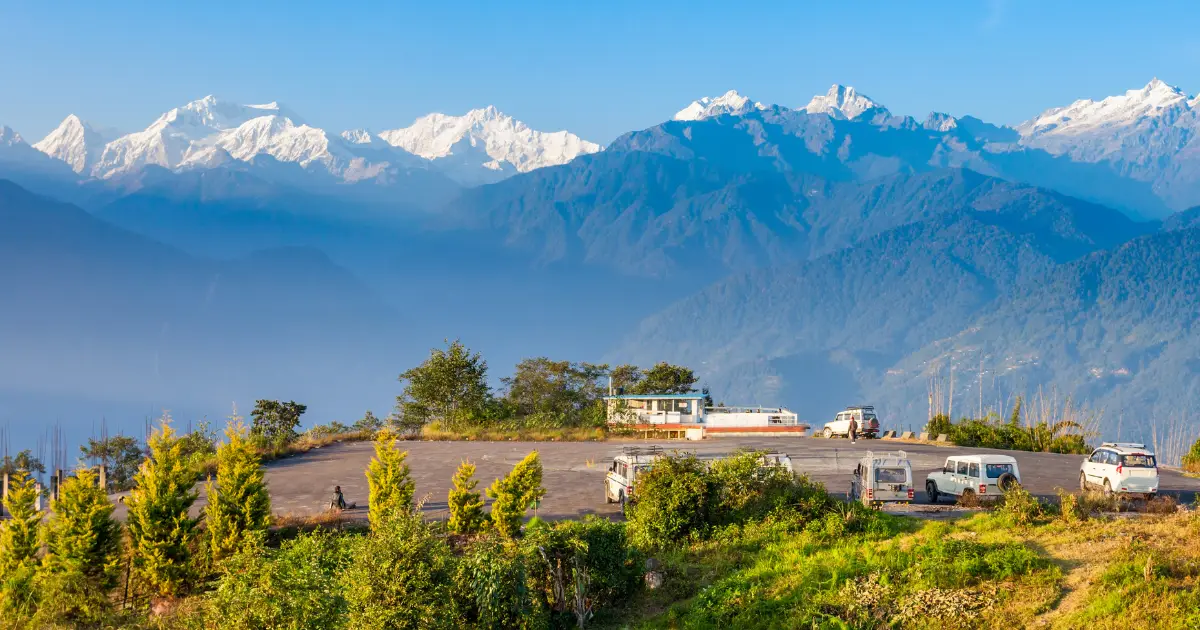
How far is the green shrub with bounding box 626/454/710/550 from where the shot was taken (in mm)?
26031

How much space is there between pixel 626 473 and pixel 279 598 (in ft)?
48.3

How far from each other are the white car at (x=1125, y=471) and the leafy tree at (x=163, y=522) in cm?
2608

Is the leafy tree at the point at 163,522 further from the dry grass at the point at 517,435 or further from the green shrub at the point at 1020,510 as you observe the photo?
the dry grass at the point at 517,435

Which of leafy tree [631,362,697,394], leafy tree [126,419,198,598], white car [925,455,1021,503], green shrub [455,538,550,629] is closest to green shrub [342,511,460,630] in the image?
green shrub [455,538,550,629]

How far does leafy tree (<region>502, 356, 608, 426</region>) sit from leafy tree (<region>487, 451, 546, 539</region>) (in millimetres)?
52881

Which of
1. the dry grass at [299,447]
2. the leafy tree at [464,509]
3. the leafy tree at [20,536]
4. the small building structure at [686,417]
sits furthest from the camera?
the small building structure at [686,417]

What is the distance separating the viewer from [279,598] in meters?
17.3

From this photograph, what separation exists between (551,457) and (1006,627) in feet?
Answer: 90.5

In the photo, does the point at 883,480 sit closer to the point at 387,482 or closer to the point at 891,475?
the point at 891,475

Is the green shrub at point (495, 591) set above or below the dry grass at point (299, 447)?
below

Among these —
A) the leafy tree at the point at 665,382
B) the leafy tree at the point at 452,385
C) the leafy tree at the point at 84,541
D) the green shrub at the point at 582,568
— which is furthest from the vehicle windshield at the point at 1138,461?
the leafy tree at the point at 665,382

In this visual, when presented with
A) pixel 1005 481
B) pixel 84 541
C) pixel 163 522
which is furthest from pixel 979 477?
pixel 84 541

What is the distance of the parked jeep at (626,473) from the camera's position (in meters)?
29.8

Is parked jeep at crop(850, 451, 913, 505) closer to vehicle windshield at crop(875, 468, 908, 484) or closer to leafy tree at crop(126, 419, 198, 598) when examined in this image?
vehicle windshield at crop(875, 468, 908, 484)
